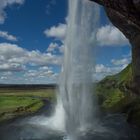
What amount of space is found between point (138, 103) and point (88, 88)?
43.3 metres

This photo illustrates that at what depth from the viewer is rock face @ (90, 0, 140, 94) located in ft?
76.3

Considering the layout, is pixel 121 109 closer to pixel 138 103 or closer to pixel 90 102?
pixel 138 103

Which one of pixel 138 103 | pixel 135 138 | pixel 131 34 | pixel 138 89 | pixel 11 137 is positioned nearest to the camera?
pixel 135 138

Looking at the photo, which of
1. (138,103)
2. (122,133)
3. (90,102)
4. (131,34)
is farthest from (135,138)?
(138,103)

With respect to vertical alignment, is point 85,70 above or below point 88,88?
above

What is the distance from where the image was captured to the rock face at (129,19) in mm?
23250

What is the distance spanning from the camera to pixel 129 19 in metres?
26.0

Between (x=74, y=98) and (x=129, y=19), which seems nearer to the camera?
(x=129, y=19)

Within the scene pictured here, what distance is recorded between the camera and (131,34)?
286 feet

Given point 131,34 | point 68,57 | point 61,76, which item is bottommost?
point 61,76

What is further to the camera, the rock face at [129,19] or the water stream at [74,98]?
the water stream at [74,98]

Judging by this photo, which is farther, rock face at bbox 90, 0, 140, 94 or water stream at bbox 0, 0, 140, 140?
water stream at bbox 0, 0, 140, 140

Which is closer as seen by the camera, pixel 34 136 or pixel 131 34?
pixel 34 136

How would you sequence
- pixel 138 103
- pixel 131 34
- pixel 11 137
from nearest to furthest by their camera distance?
1. pixel 11 137
2. pixel 131 34
3. pixel 138 103
